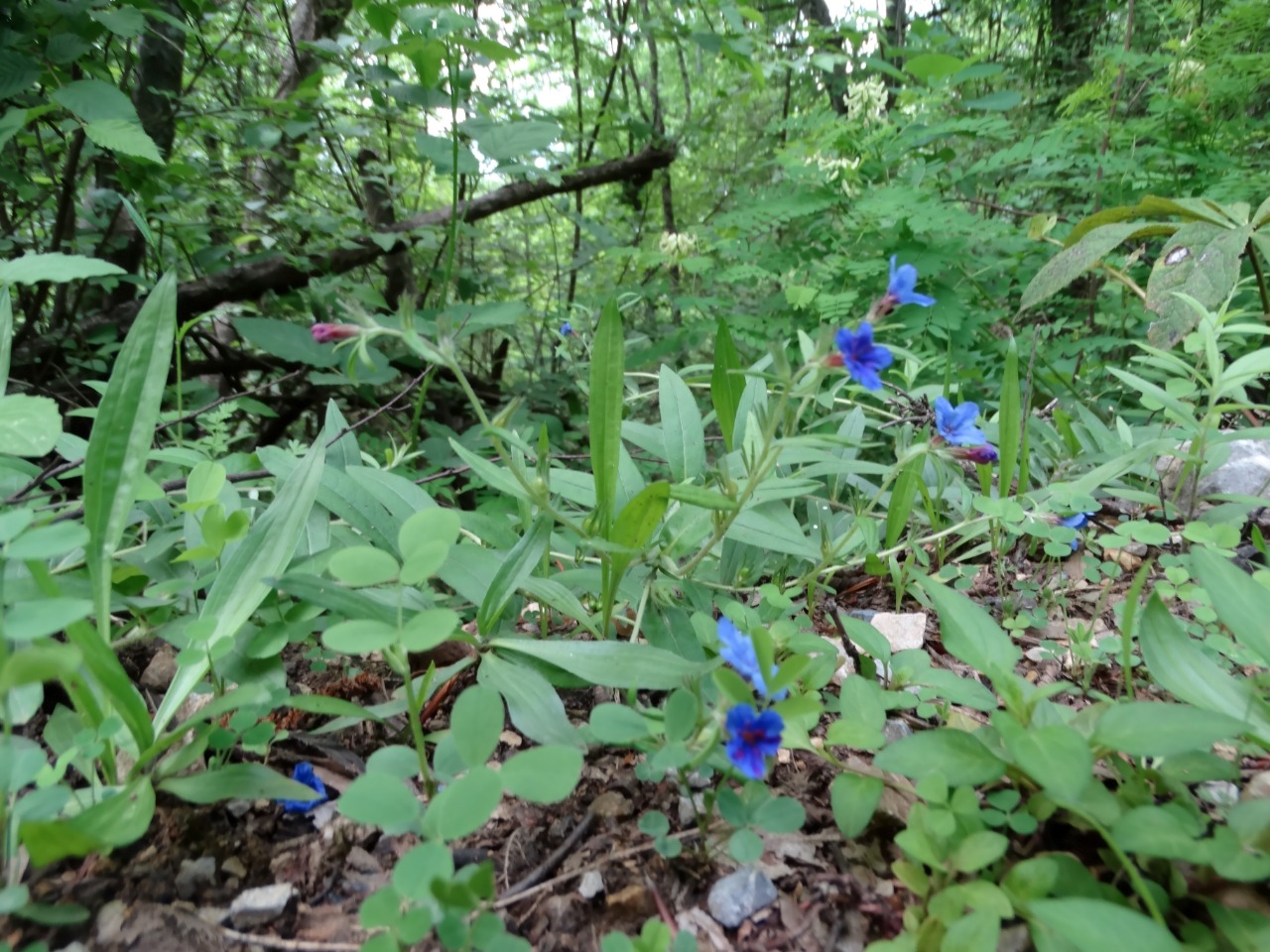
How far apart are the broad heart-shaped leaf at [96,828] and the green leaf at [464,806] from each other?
11.7 inches

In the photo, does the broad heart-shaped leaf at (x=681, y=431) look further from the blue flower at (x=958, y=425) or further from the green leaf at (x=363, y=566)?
the green leaf at (x=363, y=566)

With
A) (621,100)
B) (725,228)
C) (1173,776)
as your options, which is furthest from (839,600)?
(621,100)

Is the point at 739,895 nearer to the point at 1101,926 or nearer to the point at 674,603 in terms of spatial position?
the point at 1101,926

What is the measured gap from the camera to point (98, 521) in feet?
3.01

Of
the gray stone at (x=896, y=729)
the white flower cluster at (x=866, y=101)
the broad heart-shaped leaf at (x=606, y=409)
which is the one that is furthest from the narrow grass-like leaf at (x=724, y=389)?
the white flower cluster at (x=866, y=101)

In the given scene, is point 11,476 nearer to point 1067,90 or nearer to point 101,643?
point 101,643

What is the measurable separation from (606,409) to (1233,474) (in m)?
1.79

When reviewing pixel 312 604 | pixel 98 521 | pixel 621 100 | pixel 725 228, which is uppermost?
pixel 621 100

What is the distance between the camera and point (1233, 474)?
5.89 ft

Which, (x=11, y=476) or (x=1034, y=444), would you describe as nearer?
(x=11, y=476)

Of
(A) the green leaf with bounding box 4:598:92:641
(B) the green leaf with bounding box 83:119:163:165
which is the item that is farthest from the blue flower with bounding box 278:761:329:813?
(B) the green leaf with bounding box 83:119:163:165

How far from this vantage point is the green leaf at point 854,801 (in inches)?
26.3

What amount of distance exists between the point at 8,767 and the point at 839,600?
1306 mm

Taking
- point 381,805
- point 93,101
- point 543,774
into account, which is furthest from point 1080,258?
point 93,101
